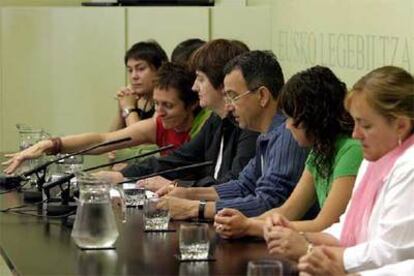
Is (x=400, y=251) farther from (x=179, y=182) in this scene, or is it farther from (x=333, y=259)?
(x=179, y=182)

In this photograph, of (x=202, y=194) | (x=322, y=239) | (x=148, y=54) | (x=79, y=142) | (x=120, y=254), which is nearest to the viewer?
(x=120, y=254)

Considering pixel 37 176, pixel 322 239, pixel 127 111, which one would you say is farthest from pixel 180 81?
pixel 322 239

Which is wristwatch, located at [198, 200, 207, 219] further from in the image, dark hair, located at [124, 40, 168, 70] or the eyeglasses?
dark hair, located at [124, 40, 168, 70]

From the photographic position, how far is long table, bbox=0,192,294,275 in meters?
2.74

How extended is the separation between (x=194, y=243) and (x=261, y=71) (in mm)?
1141

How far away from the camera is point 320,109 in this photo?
10.8 ft

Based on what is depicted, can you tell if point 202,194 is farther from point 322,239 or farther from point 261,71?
point 322,239

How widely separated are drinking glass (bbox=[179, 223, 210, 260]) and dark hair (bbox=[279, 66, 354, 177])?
0.60 metres

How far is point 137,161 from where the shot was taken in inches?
195

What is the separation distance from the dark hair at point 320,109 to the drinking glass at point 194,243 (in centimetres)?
60

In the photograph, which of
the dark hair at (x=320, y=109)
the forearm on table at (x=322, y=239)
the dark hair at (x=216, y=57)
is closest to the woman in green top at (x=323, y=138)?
the dark hair at (x=320, y=109)

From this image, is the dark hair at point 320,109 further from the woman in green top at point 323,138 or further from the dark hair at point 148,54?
the dark hair at point 148,54

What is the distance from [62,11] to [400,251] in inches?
163

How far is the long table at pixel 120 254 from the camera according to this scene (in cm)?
274
